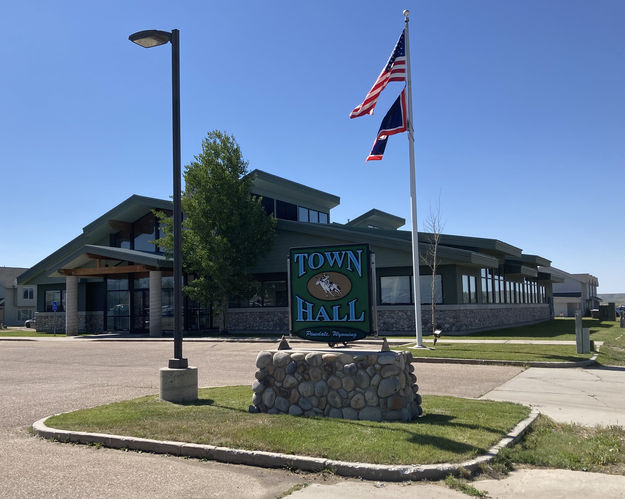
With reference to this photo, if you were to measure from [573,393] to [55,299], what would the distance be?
37.9m

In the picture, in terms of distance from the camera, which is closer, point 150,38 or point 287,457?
point 287,457

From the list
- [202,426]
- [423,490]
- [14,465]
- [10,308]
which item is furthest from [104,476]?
[10,308]

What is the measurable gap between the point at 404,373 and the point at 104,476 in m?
4.18

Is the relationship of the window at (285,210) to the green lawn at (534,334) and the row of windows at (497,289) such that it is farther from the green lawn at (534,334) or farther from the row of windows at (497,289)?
the green lawn at (534,334)

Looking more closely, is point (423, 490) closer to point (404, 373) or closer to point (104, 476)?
point (404, 373)

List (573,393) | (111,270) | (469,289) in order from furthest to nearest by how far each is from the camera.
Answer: (111,270), (469,289), (573,393)

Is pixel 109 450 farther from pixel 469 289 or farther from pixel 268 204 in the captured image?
pixel 268 204

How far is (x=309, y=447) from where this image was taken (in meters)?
6.57

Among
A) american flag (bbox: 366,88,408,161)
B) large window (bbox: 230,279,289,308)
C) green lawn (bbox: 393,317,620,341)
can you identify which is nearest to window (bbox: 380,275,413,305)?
green lawn (bbox: 393,317,620,341)

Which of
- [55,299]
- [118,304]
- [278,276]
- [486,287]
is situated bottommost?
[118,304]

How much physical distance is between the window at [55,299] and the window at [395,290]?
24.4 m

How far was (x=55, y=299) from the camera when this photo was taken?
4081 cm

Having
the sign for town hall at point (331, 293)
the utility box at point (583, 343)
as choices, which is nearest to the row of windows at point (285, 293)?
the utility box at point (583, 343)

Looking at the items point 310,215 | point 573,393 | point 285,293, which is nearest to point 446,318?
point 285,293
